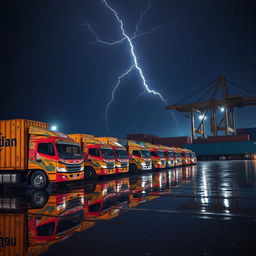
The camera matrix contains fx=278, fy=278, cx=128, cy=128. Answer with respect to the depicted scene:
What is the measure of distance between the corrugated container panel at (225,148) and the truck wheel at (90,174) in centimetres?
4145

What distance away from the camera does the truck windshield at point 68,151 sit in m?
11.7

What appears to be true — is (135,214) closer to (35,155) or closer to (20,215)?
(20,215)

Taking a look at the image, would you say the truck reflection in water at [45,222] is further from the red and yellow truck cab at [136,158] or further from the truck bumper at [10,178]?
the red and yellow truck cab at [136,158]

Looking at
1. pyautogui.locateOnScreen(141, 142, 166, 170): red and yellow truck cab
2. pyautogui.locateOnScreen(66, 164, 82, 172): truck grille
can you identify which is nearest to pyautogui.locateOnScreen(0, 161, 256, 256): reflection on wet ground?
pyautogui.locateOnScreen(66, 164, 82, 172): truck grille

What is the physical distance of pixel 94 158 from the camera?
15.9m

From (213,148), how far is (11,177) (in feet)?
153

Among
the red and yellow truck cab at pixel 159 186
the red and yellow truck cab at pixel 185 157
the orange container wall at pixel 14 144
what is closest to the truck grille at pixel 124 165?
the red and yellow truck cab at pixel 159 186

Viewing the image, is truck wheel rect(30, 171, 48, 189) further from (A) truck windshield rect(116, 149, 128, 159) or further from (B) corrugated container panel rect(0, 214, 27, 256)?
(A) truck windshield rect(116, 149, 128, 159)

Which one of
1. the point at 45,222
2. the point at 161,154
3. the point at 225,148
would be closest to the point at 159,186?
the point at 45,222

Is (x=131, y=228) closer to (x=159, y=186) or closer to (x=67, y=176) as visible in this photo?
(x=159, y=186)

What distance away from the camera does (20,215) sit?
605 cm

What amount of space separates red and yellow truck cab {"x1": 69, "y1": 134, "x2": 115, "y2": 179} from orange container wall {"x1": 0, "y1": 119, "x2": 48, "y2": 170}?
184 inches

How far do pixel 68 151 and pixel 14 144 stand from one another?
226 centimetres

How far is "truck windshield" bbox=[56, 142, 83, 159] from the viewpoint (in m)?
11.7
